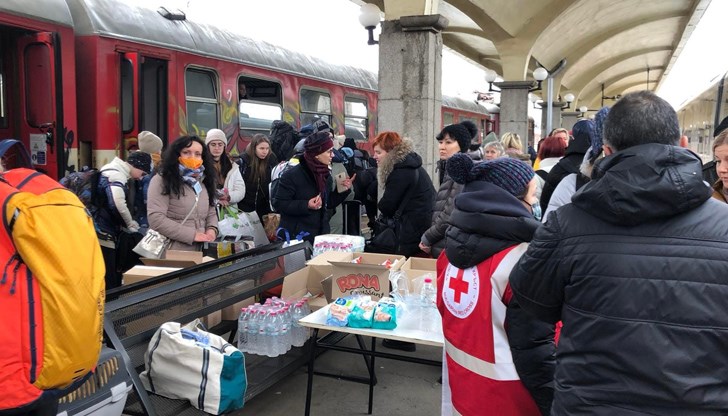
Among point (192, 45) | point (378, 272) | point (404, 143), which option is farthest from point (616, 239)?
point (192, 45)

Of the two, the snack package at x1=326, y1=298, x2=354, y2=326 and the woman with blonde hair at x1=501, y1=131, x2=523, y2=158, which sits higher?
the woman with blonde hair at x1=501, y1=131, x2=523, y2=158

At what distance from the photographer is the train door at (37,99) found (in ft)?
20.8

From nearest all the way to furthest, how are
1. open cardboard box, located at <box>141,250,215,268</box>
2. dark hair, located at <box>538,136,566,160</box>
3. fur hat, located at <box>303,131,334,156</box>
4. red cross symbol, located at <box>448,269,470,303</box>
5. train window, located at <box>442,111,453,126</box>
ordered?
1. red cross symbol, located at <box>448,269,470,303</box>
2. open cardboard box, located at <box>141,250,215,268</box>
3. fur hat, located at <box>303,131,334,156</box>
4. dark hair, located at <box>538,136,566,160</box>
5. train window, located at <box>442,111,453,126</box>

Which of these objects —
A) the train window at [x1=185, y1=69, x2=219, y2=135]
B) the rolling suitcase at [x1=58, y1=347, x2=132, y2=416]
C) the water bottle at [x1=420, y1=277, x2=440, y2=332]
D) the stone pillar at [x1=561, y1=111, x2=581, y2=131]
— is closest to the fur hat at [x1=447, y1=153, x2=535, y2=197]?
the water bottle at [x1=420, y1=277, x2=440, y2=332]

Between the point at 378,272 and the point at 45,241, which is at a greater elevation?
the point at 45,241

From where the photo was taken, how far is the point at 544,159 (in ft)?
19.6

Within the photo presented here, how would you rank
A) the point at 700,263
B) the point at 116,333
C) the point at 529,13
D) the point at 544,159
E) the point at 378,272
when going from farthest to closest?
the point at 529,13, the point at 544,159, the point at 378,272, the point at 116,333, the point at 700,263

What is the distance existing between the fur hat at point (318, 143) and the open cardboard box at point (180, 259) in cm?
136

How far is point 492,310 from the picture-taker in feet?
7.23

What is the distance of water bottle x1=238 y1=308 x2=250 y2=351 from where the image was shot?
3780mm

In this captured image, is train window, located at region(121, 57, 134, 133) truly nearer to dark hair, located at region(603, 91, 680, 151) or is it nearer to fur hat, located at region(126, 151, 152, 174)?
fur hat, located at region(126, 151, 152, 174)

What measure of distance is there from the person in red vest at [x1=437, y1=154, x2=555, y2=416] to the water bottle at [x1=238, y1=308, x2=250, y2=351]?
1.76 metres

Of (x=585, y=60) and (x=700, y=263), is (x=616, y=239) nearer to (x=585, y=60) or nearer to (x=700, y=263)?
(x=700, y=263)

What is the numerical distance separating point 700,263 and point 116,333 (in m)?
2.72
